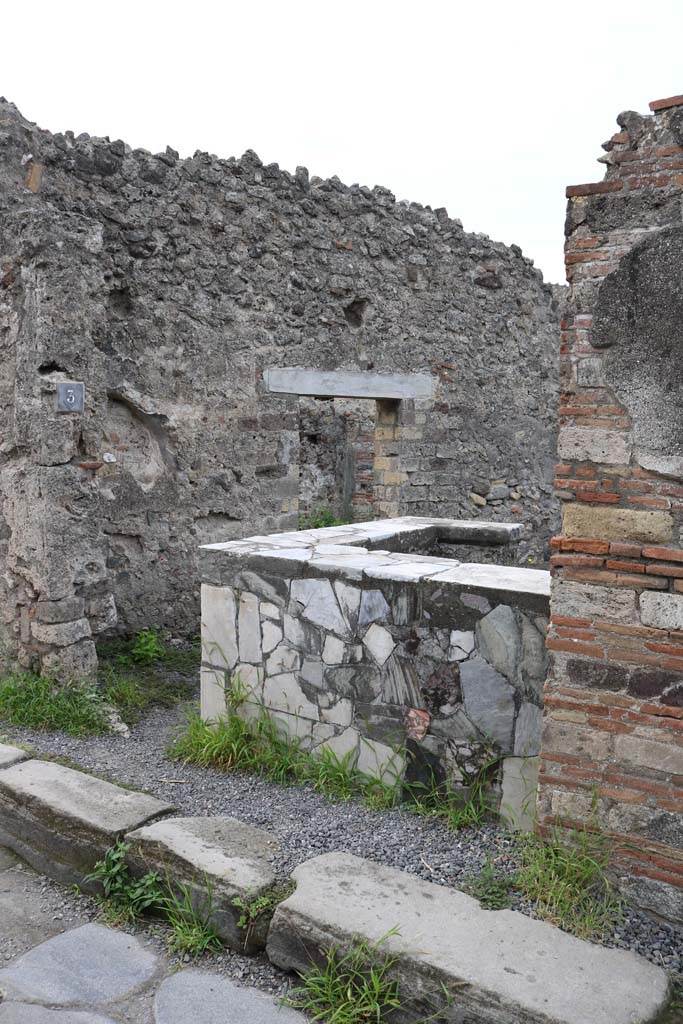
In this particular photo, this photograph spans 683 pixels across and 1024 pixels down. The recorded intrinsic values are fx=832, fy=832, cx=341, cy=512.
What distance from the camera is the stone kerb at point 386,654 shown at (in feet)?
11.6

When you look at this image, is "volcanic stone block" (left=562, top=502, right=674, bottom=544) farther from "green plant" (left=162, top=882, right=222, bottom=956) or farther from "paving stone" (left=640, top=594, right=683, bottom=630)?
"green plant" (left=162, top=882, right=222, bottom=956)

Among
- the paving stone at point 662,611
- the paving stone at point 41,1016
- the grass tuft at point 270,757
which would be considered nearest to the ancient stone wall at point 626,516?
the paving stone at point 662,611

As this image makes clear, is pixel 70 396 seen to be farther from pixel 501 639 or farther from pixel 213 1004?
pixel 213 1004

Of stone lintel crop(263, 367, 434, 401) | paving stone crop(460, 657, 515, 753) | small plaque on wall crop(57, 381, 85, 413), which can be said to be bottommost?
paving stone crop(460, 657, 515, 753)

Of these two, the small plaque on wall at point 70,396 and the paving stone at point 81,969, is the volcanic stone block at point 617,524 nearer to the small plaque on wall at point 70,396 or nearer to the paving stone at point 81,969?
the paving stone at point 81,969

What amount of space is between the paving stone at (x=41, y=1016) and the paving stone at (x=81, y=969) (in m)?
0.04

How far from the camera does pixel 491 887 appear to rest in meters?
3.02

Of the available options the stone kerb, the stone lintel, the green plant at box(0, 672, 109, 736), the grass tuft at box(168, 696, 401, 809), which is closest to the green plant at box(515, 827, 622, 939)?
the stone kerb

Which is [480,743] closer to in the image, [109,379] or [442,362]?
[109,379]

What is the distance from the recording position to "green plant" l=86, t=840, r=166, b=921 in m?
3.19

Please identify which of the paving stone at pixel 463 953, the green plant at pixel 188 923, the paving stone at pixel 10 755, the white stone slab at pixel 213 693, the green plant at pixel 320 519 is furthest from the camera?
the green plant at pixel 320 519

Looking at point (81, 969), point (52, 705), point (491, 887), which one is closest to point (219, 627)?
point (52, 705)

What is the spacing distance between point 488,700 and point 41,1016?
200cm

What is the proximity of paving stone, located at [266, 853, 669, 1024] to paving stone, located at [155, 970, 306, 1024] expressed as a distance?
0.55 feet
